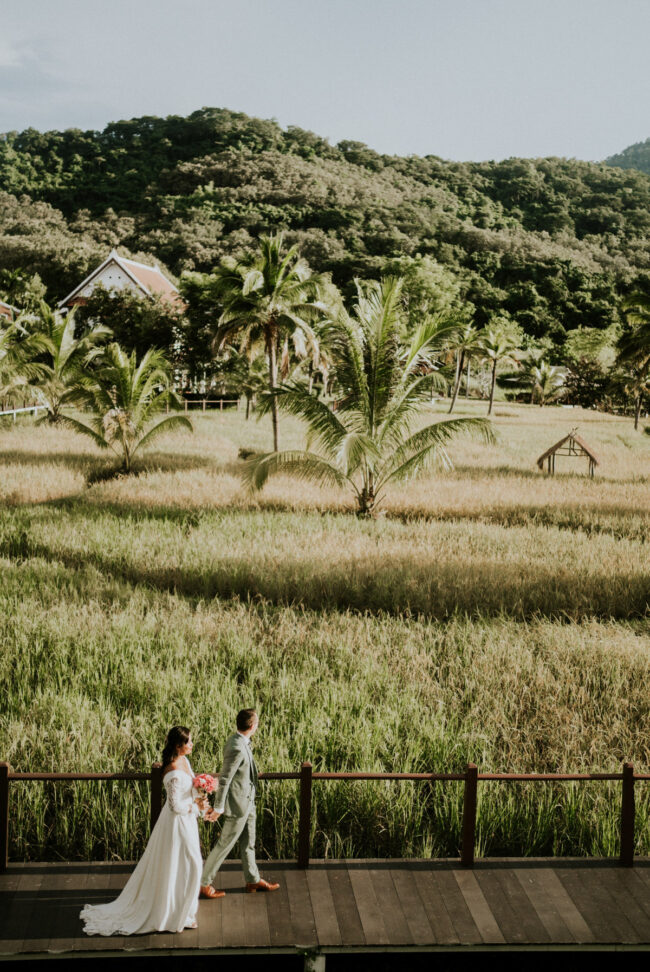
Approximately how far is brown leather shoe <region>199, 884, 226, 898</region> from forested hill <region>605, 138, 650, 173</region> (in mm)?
208021

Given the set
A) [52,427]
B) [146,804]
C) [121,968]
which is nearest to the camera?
[121,968]

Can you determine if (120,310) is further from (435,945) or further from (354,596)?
(435,945)

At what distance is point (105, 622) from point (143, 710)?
→ 7.92 feet

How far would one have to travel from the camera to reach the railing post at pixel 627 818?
4.65m

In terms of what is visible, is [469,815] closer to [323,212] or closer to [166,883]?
[166,883]

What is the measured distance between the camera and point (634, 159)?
626 ft

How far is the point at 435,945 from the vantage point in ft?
13.1

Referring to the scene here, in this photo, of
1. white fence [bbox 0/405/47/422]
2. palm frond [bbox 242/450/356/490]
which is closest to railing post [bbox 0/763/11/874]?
palm frond [bbox 242/450/356/490]

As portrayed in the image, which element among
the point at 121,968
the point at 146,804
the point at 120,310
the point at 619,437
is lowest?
the point at 121,968

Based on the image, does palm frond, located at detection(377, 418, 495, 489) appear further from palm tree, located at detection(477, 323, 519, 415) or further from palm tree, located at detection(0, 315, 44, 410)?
palm tree, located at detection(477, 323, 519, 415)

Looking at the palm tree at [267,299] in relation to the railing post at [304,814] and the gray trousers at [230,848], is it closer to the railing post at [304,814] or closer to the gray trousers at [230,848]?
the railing post at [304,814]

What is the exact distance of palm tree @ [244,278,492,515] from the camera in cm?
1493

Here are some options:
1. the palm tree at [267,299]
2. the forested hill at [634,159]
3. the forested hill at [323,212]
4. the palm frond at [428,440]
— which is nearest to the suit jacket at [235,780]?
the palm frond at [428,440]

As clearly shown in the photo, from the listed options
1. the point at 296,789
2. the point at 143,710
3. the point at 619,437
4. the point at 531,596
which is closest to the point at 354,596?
the point at 531,596
